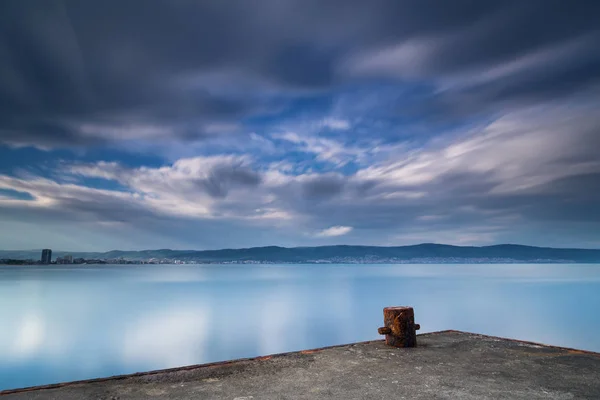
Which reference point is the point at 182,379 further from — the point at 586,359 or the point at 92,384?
the point at 586,359

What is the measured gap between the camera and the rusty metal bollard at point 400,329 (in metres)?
4.97

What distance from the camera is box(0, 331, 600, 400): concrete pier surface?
3.20m

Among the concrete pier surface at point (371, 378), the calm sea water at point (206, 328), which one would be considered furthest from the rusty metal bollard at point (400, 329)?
the calm sea water at point (206, 328)

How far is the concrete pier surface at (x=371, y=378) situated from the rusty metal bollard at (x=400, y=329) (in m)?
0.13

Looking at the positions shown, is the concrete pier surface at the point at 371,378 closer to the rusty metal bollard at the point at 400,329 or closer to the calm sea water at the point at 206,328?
the rusty metal bollard at the point at 400,329

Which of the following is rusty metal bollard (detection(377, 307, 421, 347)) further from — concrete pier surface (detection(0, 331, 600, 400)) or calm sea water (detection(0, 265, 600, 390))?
calm sea water (detection(0, 265, 600, 390))

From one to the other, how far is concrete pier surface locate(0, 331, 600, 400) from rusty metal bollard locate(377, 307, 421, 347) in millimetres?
135

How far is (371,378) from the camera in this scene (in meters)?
3.63

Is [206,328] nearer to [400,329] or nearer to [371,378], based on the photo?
[400,329]

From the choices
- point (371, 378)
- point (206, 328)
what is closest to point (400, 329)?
point (371, 378)

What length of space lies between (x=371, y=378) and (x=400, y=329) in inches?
57.9

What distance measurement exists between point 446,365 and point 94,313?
25.2 meters

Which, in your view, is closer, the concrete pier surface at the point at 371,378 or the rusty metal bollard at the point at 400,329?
the concrete pier surface at the point at 371,378

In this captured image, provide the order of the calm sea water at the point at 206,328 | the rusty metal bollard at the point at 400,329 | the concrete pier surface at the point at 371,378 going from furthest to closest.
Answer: the calm sea water at the point at 206,328
the rusty metal bollard at the point at 400,329
the concrete pier surface at the point at 371,378
